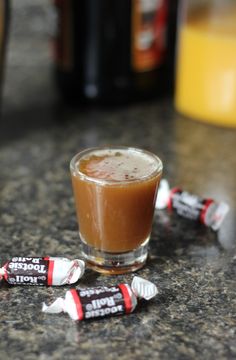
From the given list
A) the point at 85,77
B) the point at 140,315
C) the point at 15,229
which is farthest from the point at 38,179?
the point at 140,315

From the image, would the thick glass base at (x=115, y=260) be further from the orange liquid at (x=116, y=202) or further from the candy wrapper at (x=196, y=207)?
the candy wrapper at (x=196, y=207)

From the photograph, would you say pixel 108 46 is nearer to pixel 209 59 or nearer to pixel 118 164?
pixel 209 59

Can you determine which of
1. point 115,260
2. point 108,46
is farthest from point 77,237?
point 108,46

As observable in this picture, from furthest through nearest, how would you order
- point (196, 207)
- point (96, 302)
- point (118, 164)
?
point (196, 207)
point (118, 164)
point (96, 302)

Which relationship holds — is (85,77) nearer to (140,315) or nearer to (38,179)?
(38,179)

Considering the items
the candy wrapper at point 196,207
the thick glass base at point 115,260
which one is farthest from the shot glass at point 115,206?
the candy wrapper at point 196,207

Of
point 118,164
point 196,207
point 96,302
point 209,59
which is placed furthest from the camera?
point 209,59
